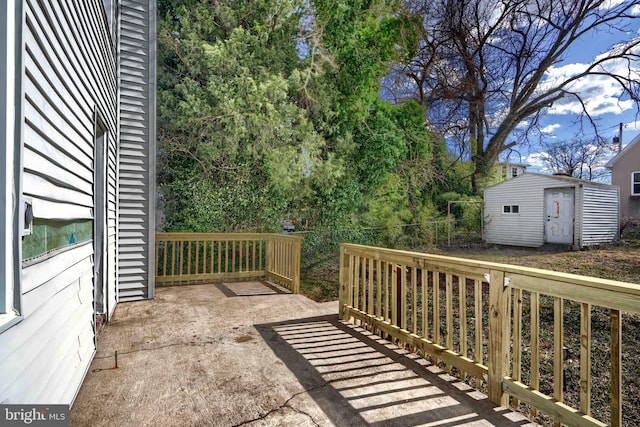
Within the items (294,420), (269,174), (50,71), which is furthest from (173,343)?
(269,174)

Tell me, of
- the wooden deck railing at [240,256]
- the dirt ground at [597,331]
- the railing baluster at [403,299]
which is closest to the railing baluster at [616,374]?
the dirt ground at [597,331]

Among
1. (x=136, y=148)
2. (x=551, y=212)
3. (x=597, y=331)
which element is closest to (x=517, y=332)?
(x=597, y=331)

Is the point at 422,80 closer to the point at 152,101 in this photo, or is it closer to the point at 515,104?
the point at 515,104

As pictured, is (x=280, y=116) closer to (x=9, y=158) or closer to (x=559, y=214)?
(x=9, y=158)

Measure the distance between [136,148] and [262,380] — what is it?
3584 mm

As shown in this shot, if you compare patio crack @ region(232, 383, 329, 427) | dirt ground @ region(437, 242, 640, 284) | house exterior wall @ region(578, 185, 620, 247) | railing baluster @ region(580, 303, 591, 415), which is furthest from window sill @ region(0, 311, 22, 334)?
house exterior wall @ region(578, 185, 620, 247)

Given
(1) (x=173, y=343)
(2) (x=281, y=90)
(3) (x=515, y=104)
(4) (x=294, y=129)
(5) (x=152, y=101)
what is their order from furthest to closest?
(3) (x=515, y=104), (4) (x=294, y=129), (2) (x=281, y=90), (5) (x=152, y=101), (1) (x=173, y=343)

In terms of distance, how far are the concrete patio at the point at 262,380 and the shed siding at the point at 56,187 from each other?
1.00ft

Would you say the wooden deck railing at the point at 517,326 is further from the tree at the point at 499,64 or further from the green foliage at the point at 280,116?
the tree at the point at 499,64

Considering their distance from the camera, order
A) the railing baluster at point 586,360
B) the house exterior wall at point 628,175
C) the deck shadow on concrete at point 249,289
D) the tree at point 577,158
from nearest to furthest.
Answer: the railing baluster at point 586,360
the deck shadow on concrete at point 249,289
the house exterior wall at point 628,175
the tree at point 577,158

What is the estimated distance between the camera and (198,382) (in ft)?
8.02

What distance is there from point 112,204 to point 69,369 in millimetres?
2486

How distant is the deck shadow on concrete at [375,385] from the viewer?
2.01 m

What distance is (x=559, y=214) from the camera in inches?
498
